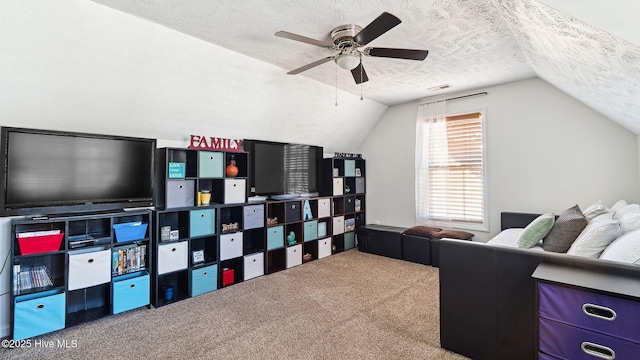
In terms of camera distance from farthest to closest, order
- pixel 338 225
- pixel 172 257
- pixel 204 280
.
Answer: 1. pixel 338 225
2. pixel 204 280
3. pixel 172 257

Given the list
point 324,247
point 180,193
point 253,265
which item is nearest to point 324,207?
point 324,247

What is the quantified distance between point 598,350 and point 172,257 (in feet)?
11.0

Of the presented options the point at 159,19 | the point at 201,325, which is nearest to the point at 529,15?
the point at 159,19

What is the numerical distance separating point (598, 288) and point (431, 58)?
2.56 meters

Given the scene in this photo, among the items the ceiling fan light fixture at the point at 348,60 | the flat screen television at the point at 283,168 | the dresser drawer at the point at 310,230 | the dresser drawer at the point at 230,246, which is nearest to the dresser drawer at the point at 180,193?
the dresser drawer at the point at 230,246

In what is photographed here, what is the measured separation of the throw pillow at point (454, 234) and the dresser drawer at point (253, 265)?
98.7 inches

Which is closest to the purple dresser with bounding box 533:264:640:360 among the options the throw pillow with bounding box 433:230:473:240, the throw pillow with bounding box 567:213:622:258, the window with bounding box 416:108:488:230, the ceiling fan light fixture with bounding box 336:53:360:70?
the throw pillow with bounding box 567:213:622:258

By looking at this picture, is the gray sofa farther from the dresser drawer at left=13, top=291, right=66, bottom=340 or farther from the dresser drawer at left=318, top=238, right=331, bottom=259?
the dresser drawer at left=13, top=291, right=66, bottom=340

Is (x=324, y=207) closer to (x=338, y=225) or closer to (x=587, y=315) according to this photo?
(x=338, y=225)

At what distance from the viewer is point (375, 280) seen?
11.8 ft

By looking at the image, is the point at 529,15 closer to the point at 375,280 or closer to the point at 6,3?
the point at 375,280

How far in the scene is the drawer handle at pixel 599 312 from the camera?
131cm

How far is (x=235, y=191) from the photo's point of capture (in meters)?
3.60

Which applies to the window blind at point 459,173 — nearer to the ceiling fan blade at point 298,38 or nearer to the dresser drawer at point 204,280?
the ceiling fan blade at point 298,38
